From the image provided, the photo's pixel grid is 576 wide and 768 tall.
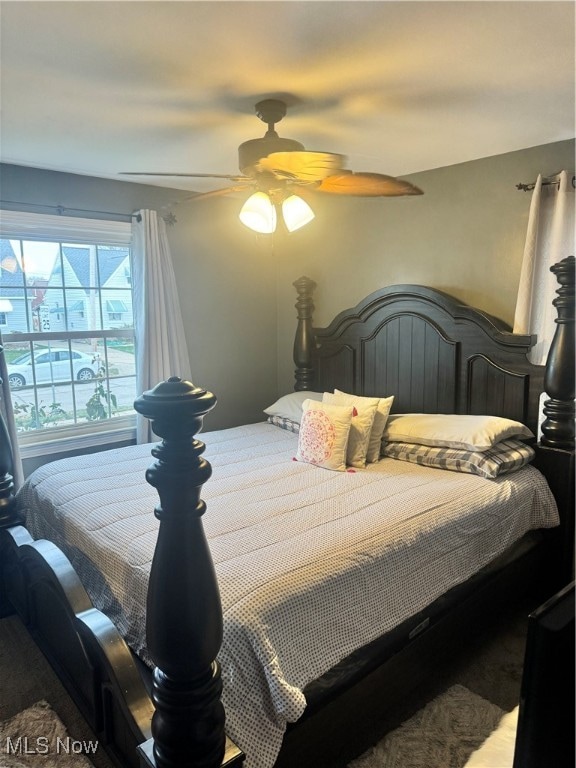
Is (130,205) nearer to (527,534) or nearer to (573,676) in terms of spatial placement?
(527,534)

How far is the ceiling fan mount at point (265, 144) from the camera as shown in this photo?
2066 millimetres

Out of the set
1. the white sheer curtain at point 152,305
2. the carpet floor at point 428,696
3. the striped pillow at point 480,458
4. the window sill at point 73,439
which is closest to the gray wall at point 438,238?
the striped pillow at point 480,458

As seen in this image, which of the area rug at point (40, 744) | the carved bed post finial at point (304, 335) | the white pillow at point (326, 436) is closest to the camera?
the area rug at point (40, 744)

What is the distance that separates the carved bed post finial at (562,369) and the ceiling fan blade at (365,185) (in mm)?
968

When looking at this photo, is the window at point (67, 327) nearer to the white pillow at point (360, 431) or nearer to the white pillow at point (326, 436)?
the white pillow at point (326, 436)

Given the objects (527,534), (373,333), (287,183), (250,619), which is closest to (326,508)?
(250,619)

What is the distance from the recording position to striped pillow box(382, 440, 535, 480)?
247 cm

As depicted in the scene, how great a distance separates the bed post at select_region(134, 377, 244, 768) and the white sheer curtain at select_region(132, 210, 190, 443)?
8.02ft

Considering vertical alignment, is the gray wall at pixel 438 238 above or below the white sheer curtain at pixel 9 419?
above

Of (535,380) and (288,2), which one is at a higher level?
(288,2)

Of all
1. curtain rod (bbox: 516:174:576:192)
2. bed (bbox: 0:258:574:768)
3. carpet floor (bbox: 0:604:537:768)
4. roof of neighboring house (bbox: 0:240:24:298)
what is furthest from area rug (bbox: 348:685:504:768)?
roof of neighboring house (bbox: 0:240:24:298)

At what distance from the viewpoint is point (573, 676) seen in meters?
0.69

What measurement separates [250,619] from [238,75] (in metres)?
1.83

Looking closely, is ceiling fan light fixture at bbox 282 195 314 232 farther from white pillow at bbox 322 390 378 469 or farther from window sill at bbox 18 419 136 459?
window sill at bbox 18 419 136 459
